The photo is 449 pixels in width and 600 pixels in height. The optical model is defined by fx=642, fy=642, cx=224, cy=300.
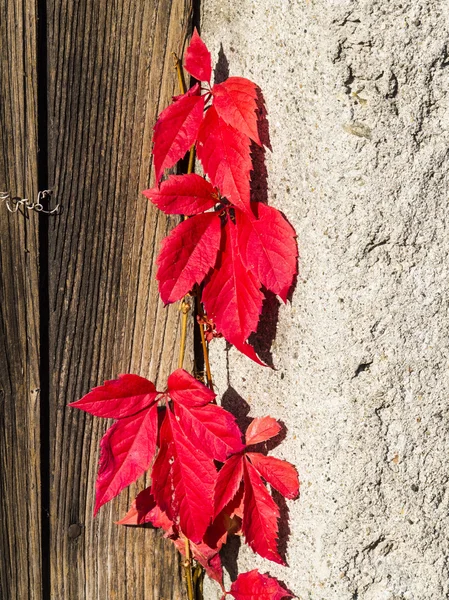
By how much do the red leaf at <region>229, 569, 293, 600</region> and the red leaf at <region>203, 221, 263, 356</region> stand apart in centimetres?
49

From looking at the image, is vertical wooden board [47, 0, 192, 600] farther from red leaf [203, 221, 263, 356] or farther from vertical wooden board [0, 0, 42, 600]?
red leaf [203, 221, 263, 356]

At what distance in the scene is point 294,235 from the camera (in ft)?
3.83

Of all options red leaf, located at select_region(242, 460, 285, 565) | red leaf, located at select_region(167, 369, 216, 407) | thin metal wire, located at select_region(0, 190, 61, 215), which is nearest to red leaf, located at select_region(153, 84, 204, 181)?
thin metal wire, located at select_region(0, 190, 61, 215)

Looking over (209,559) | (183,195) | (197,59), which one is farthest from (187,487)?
(197,59)

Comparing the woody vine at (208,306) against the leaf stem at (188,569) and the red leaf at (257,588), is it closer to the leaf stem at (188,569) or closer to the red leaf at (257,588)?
the red leaf at (257,588)

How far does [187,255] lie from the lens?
3.91 ft

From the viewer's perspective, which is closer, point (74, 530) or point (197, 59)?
point (197, 59)

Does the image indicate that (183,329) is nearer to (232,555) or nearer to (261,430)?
(261,430)

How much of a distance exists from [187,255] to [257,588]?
0.68 metres

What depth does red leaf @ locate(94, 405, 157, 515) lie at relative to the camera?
1.17 m

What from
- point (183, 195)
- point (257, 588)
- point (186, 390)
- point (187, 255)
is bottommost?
point (257, 588)

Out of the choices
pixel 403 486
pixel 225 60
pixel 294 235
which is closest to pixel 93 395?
pixel 294 235

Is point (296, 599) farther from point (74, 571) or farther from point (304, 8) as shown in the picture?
point (304, 8)

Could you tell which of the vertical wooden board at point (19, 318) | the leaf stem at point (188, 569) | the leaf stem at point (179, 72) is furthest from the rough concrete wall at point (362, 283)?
the vertical wooden board at point (19, 318)
